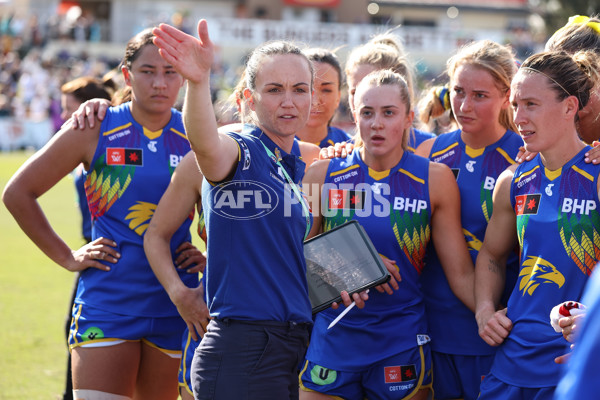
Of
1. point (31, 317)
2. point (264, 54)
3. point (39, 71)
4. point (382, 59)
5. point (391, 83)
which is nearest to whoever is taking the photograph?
point (264, 54)

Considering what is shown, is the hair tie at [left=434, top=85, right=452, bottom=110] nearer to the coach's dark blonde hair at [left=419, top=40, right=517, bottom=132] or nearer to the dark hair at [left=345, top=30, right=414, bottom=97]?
the dark hair at [left=345, top=30, right=414, bottom=97]

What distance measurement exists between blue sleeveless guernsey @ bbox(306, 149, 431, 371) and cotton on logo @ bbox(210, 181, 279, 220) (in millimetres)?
1022

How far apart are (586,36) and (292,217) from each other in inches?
81.6

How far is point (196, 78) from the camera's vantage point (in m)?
2.56

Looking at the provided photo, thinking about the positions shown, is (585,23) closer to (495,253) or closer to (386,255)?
(495,253)

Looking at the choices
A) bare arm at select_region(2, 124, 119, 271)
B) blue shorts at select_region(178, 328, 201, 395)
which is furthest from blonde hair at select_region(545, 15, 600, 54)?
bare arm at select_region(2, 124, 119, 271)

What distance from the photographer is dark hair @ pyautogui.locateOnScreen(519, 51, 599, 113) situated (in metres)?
3.26

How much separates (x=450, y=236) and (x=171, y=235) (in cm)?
140

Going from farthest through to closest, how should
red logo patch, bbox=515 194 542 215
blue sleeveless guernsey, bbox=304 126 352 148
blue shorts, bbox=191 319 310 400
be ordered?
1. blue sleeveless guernsey, bbox=304 126 352 148
2. red logo patch, bbox=515 194 542 215
3. blue shorts, bbox=191 319 310 400

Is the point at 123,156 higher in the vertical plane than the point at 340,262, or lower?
higher

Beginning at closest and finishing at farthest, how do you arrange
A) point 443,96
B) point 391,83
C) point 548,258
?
point 548,258
point 391,83
point 443,96

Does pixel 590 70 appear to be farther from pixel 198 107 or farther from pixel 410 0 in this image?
pixel 410 0

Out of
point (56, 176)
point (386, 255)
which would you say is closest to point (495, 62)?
point (386, 255)

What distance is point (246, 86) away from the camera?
3195mm
